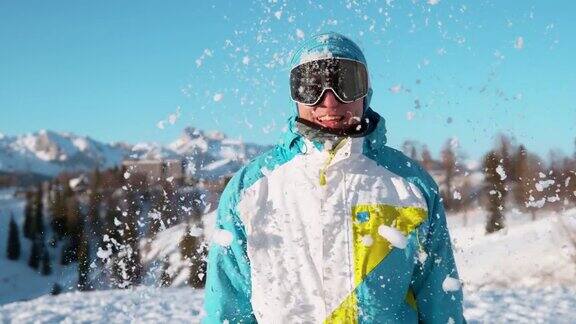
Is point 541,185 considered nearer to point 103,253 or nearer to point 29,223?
point 103,253

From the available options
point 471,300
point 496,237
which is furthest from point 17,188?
point 471,300

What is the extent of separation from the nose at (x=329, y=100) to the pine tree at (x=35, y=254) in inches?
3996

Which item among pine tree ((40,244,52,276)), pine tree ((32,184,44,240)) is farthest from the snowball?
pine tree ((40,244,52,276))

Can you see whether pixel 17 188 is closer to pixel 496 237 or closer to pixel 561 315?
pixel 496 237

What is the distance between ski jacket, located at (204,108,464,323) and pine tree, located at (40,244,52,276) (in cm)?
10264

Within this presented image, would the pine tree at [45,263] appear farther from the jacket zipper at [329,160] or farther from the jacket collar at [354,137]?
the jacket zipper at [329,160]

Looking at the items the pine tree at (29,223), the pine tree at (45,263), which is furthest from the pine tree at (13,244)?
the pine tree at (45,263)

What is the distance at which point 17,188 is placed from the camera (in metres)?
173

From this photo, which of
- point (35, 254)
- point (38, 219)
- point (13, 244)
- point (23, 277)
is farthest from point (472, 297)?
point (13, 244)

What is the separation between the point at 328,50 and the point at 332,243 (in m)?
0.75

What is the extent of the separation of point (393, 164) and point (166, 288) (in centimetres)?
1289

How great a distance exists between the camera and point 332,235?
195cm

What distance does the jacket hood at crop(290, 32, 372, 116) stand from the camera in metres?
2.16

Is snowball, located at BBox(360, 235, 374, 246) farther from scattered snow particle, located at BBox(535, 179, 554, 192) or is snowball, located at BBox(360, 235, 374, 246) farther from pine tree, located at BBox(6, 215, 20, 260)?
pine tree, located at BBox(6, 215, 20, 260)
